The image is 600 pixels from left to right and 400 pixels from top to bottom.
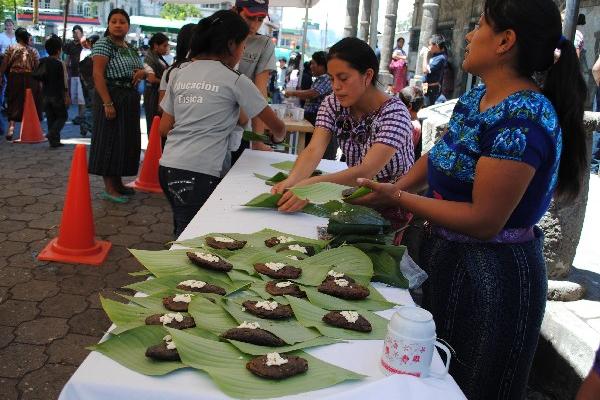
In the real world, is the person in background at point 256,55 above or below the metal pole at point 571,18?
below

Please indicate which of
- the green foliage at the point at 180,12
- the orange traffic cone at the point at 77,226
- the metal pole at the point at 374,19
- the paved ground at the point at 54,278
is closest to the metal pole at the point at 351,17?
the metal pole at the point at 374,19

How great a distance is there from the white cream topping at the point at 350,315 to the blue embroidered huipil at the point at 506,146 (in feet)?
1.68

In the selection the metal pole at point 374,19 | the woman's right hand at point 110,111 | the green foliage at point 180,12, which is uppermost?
the green foliage at point 180,12

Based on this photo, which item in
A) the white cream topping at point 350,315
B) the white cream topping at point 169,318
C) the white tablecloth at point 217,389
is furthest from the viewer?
the white cream topping at point 350,315

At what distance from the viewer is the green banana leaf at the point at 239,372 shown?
1.11m

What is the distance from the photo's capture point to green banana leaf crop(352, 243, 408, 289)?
→ 5.73ft

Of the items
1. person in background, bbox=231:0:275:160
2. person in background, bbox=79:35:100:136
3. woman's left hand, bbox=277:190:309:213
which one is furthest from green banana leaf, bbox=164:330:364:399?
person in background, bbox=79:35:100:136

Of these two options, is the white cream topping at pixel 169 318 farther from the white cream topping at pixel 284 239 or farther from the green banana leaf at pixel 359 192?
the green banana leaf at pixel 359 192

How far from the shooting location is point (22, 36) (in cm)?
823

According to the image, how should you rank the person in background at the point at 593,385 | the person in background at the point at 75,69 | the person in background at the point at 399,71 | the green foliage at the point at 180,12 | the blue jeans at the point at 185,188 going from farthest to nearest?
the green foliage at the point at 180,12
the person in background at the point at 399,71
the person in background at the point at 75,69
the blue jeans at the point at 185,188
the person in background at the point at 593,385

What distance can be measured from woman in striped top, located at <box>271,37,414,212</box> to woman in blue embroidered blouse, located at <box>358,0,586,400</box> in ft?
1.79

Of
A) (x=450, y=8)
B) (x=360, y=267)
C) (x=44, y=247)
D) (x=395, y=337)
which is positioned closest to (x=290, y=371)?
(x=395, y=337)

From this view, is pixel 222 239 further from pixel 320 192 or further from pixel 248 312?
pixel 248 312

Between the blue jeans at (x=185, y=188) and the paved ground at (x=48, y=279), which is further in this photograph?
the blue jeans at (x=185, y=188)
